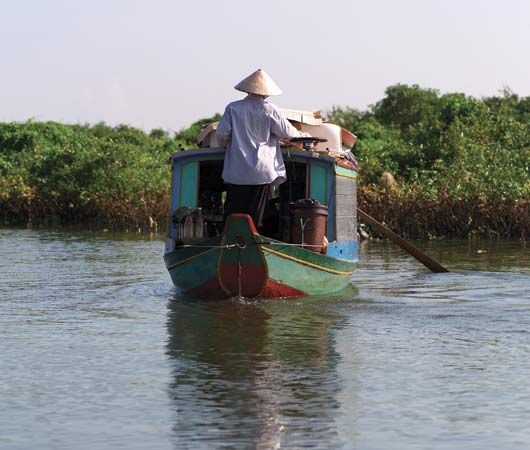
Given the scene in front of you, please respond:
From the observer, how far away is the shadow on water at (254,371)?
21.4 ft

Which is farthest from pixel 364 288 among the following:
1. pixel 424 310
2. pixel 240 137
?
pixel 240 137

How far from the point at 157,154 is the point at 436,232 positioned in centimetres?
1320

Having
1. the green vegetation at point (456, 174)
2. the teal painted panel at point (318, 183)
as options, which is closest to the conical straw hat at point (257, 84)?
the teal painted panel at point (318, 183)

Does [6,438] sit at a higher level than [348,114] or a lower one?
lower

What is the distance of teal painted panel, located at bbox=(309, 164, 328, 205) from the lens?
40.4 feet

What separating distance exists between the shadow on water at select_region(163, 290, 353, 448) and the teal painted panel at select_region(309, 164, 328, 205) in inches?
45.8

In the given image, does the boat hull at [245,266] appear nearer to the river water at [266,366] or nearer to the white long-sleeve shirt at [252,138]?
the river water at [266,366]

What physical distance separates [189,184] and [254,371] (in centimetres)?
464

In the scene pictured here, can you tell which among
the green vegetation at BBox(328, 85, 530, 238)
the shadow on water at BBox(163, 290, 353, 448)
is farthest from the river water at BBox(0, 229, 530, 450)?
the green vegetation at BBox(328, 85, 530, 238)

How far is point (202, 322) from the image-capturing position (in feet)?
35.8

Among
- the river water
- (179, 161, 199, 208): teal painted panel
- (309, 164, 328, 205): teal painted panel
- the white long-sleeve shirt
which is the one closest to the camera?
the river water

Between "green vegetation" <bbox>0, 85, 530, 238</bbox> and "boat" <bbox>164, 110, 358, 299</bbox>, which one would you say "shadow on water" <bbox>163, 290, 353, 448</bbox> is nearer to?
"boat" <bbox>164, 110, 358, 299</bbox>

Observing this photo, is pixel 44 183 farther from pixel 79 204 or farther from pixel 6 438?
pixel 6 438

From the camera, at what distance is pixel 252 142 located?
11.6 metres
